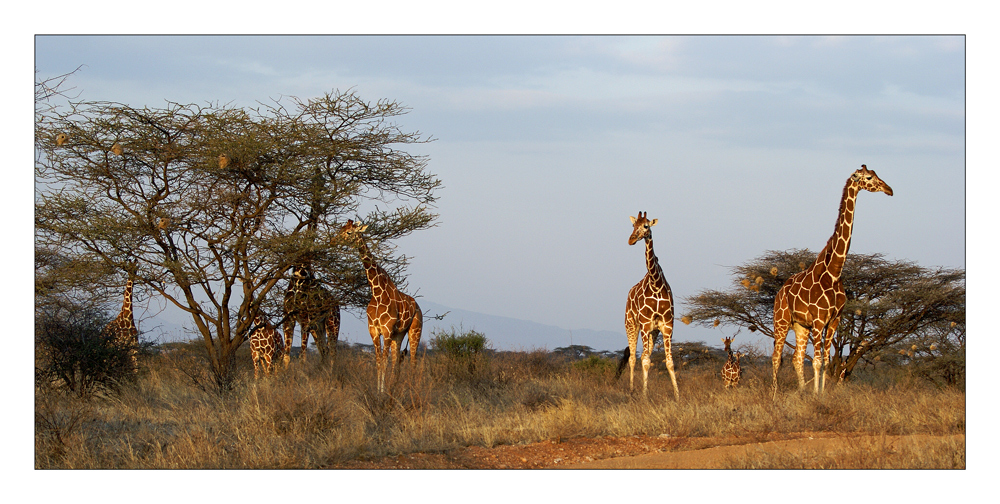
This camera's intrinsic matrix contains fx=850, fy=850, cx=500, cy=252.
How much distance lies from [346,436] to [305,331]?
6525 millimetres

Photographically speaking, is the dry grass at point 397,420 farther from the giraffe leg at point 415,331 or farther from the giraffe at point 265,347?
the giraffe at point 265,347

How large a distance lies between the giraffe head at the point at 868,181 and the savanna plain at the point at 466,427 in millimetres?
2669

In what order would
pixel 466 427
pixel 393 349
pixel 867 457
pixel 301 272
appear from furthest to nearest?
pixel 301 272 → pixel 393 349 → pixel 466 427 → pixel 867 457

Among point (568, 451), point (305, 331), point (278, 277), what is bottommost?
point (568, 451)

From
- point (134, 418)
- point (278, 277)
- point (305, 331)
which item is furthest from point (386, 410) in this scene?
point (305, 331)

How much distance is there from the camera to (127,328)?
1346 cm

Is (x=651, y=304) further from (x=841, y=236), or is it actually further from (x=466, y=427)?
(x=466, y=427)

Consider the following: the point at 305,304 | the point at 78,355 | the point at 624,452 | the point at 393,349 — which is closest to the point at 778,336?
the point at 624,452

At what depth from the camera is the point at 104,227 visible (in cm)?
1195

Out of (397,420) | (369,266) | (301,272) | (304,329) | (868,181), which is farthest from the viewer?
(304,329)

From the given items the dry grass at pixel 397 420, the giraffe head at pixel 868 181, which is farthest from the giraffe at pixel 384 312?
the giraffe head at pixel 868 181

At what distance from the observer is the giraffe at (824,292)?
36.4 feet

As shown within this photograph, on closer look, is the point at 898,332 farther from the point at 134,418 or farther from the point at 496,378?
the point at 134,418

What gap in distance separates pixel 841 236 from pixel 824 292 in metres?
0.77
